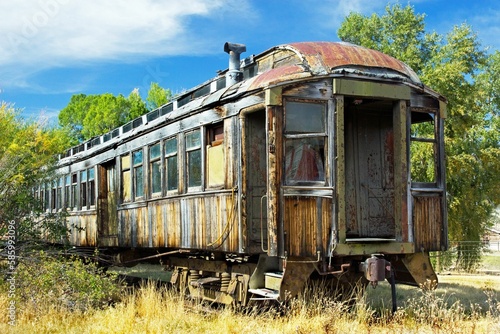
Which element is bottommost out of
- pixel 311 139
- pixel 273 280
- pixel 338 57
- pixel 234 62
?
pixel 273 280

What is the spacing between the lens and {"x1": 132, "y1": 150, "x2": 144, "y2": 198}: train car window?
12.7m

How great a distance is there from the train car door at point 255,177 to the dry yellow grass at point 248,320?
1.11 metres

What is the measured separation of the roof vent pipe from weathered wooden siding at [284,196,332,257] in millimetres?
2712

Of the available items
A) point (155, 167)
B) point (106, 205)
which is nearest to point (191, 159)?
point (155, 167)

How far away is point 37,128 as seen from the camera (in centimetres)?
1256

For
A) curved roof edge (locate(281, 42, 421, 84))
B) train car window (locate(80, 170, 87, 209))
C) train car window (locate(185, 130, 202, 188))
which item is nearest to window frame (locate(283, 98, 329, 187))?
curved roof edge (locate(281, 42, 421, 84))

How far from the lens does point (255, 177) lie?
356 inches

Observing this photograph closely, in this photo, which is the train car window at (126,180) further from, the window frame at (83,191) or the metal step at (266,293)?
the metal step at (266,293)

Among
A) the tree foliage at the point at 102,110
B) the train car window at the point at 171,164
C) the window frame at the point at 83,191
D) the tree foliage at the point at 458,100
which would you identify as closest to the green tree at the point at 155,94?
the tree foliage at the point at 102,110

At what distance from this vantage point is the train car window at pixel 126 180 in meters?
13.7

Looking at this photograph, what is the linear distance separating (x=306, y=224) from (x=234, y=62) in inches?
143

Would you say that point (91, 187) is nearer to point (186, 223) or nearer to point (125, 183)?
point (125, 183)

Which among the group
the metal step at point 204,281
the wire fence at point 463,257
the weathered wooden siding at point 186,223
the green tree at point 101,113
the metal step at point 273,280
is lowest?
the wire fence at point 463,257

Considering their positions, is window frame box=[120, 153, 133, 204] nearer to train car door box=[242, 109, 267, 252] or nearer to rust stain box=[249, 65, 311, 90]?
train car door box=[242, 109, 267, 252]
